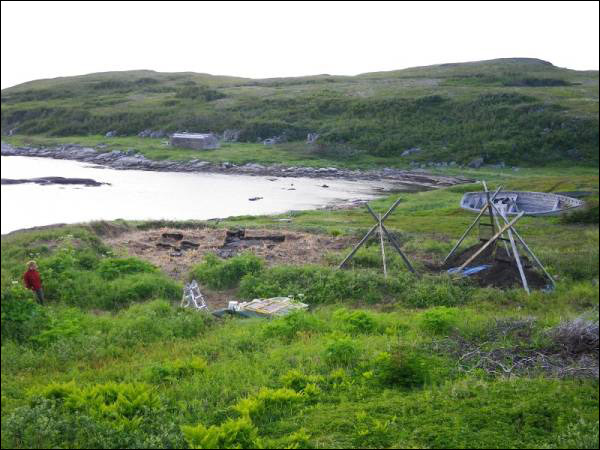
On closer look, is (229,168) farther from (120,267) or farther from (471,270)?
(471,270)

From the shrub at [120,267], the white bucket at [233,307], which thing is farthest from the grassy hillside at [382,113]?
the white bucket at [233,307]

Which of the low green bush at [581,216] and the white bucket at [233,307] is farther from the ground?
the white bucket at [233,307]

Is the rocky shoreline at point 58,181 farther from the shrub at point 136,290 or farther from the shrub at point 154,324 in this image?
the shrub at point 154,324

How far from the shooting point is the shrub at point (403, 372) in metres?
10.1

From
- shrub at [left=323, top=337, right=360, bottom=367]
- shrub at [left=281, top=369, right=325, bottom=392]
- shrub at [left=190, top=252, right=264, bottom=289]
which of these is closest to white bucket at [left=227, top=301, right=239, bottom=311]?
shrub at [left=190, top=252, right=264, bottom=289]

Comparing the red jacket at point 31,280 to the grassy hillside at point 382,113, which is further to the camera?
the grassy hillside at point 382,113

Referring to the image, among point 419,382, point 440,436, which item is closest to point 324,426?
point 440,436

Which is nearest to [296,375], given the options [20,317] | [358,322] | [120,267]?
[358,322]

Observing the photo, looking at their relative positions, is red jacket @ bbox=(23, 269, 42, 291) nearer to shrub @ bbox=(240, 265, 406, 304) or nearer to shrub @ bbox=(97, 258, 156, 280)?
shrub @ bbox=(97, 258, 156, 280)

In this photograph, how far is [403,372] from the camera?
10.2 metres

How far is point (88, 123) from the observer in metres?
107

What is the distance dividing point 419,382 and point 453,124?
90.1 m

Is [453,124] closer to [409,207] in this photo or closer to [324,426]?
[409,207]

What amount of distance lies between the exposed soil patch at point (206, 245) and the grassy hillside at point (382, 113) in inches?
2208
